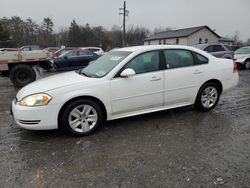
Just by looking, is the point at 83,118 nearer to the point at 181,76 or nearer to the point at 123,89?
the point at 123,89

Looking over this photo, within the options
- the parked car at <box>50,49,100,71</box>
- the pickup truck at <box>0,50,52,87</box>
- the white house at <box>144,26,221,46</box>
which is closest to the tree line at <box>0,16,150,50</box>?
the white house at <box>144,26,221,46</box>

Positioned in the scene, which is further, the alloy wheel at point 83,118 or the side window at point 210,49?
the side window at point 210,49

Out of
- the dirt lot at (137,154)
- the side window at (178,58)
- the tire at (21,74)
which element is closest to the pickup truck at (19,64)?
the tire at (21,74)

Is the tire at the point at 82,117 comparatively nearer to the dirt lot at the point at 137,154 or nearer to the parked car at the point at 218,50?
the dirt lot at the point at 137,154

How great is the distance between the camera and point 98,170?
108 inches

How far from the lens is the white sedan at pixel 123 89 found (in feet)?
11.3

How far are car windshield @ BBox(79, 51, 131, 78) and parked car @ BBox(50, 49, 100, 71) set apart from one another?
29.8 feet

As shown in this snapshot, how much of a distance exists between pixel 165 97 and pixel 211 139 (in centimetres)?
118

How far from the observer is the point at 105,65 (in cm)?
420

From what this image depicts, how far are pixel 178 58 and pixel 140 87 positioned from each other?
1137 millimetres

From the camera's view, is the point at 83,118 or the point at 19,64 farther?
the point at 19,64

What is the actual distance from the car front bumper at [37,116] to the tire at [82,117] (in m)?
0.18

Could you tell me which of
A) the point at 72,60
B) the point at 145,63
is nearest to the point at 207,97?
the point at 145,63

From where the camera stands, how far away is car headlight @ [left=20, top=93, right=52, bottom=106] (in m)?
3.35
